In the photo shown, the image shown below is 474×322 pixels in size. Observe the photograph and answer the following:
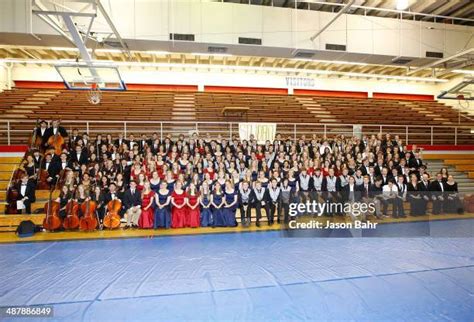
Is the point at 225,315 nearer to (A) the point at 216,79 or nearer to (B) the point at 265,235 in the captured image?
(B) the point at 265,235

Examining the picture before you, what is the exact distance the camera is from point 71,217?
7105 mm

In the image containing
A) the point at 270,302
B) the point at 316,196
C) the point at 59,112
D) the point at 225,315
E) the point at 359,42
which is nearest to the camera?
the point at 225,315

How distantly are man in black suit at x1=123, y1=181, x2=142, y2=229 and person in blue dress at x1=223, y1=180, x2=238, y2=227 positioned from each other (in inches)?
86.9

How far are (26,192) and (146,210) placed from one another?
3128 millimetres

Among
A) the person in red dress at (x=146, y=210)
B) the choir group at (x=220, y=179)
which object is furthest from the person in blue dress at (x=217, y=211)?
the person in red dress at (x=146, y=210)

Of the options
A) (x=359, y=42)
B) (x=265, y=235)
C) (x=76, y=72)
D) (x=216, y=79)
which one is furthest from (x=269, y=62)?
(x=265, y=235)

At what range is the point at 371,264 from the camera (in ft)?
16.5

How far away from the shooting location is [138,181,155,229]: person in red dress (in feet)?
24.3

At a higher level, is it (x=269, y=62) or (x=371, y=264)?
(x=269, y=62)

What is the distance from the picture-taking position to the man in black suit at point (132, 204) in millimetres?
7465

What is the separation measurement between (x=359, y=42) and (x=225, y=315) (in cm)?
1197

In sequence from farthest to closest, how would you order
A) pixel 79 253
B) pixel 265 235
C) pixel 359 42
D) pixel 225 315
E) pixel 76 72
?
pixel 359 42, pixel 76 72, pixel 265 235, pixel 79 253, pixel 225 315

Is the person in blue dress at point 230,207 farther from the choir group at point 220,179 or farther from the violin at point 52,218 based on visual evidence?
the violin at point 52,218

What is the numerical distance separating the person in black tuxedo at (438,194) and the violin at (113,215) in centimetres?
901
